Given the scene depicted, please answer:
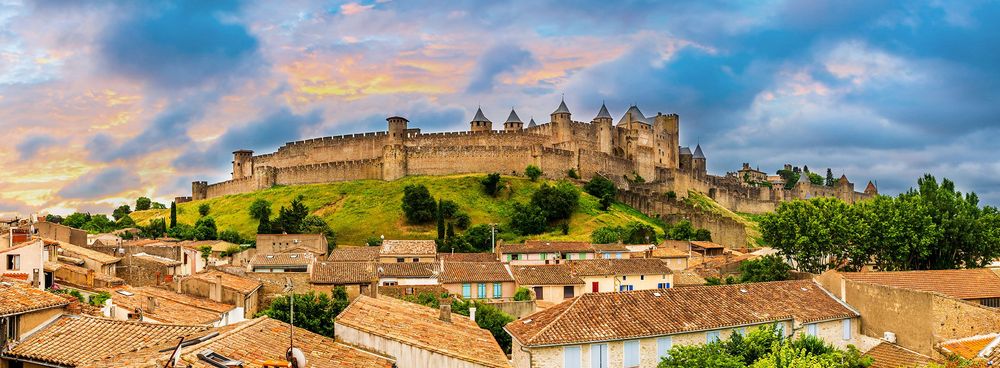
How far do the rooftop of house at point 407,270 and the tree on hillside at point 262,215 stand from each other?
34257mm

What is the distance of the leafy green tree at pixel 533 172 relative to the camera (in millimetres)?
97875

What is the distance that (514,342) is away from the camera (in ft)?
76.4

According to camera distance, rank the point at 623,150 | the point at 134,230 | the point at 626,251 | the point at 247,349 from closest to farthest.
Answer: the point at 247,349 → the point at 626,251 → the point at 134,230 → the point at 623,150

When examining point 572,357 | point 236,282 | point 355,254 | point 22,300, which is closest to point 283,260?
point 355,254

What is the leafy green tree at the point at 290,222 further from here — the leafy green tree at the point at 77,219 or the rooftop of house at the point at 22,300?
the rooftop of house at the point at 22,300

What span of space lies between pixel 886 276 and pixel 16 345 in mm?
27908

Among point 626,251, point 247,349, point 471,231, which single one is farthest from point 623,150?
point 247,349

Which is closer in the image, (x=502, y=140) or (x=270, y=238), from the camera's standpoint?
(x=270, y=238)

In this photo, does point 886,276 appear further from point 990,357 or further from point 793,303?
point 990,357

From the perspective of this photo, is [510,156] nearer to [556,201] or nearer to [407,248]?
[556,201]

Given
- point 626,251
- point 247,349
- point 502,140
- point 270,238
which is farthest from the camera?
point 502,140

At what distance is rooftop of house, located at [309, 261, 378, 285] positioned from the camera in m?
38.5

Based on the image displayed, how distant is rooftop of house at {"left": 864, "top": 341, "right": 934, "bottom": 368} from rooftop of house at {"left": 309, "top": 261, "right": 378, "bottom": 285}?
2369 centimetres

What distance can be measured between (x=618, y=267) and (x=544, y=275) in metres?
5.59
